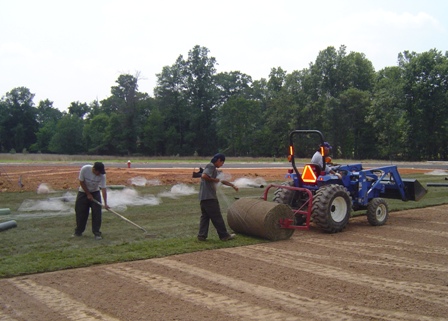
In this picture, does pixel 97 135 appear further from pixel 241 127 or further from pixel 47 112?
pixel 47 112

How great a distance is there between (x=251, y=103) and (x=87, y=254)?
68.7 m

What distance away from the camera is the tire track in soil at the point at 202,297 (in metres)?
5.09

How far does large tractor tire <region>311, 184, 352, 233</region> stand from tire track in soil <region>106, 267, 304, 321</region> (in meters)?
4.08

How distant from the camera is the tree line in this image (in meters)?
61.2

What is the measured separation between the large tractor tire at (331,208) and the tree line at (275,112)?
5526 centimetres

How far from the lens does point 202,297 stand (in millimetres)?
5699

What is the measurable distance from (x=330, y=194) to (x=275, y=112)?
63.6 meters

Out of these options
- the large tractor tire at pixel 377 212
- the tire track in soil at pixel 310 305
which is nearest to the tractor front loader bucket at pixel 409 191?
the large tractor tire at pixel 377 212

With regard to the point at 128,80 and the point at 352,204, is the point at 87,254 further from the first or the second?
the point at 128,80

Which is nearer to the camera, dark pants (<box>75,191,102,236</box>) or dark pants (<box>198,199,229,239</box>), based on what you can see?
dark pants (<box>198,199,229,239</box>)

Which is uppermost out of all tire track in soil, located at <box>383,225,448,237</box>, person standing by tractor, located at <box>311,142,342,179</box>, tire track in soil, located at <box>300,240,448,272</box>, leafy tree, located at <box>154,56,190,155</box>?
leafy tree, located at <box>154,56,190,155</box>

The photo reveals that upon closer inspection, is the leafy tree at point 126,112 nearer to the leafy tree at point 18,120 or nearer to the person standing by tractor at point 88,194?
the leafy tree at point 18,120

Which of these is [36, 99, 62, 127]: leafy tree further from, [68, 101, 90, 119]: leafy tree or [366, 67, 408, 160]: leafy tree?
[366, 67, 408, 160]: leafy tree

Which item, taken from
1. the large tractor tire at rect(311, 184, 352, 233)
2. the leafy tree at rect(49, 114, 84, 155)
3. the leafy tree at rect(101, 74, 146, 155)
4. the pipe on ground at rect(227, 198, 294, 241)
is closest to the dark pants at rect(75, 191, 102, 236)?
the pipe on ground at rect(227, 198, 294, 241)
